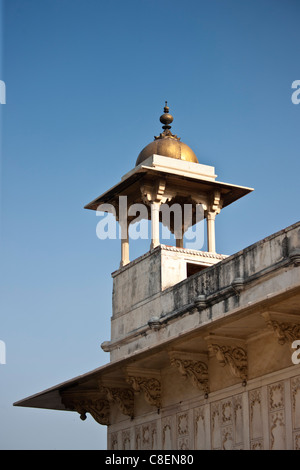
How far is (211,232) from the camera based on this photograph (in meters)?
19.1

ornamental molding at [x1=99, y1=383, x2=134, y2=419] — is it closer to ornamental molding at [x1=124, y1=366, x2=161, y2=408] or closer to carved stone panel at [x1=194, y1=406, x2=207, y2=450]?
ornamental molding at [x1=124, y1=366, x2=161, y2=408]

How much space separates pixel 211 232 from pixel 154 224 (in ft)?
4.47

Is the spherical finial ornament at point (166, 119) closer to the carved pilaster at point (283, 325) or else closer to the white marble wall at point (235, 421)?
the white marble wall at point (235, 421)

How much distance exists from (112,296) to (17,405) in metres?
2.81

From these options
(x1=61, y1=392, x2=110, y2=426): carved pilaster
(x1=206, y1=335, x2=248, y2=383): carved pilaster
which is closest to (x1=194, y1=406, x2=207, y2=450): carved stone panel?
(x1=206, y1=335, x2=248, y2=383): carved pilaster

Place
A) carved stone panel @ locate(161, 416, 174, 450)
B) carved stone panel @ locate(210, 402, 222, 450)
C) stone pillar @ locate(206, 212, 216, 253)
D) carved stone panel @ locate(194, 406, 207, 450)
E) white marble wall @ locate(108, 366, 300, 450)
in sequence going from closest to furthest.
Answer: white marble wall @ locate(108, 366, 300, 450) < carved stone panel @ locate(210, 402, 222, 450) < carved stone panel @ locate(194, 406, 207, 450) < carved stone panel @ locate(161, 416, 174, 450) < stone pillar @ locate(206, 212, 216, 253)

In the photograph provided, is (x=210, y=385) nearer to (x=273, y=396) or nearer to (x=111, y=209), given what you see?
(x=273, y=396)

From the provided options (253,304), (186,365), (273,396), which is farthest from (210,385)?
(253,304)

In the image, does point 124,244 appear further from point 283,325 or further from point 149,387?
point 283,325

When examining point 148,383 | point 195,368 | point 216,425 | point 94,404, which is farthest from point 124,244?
point 216,425

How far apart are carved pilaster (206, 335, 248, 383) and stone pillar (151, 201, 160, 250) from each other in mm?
4085

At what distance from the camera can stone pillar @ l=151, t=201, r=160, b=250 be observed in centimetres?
1820

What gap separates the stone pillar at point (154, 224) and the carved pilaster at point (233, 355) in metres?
4.09
